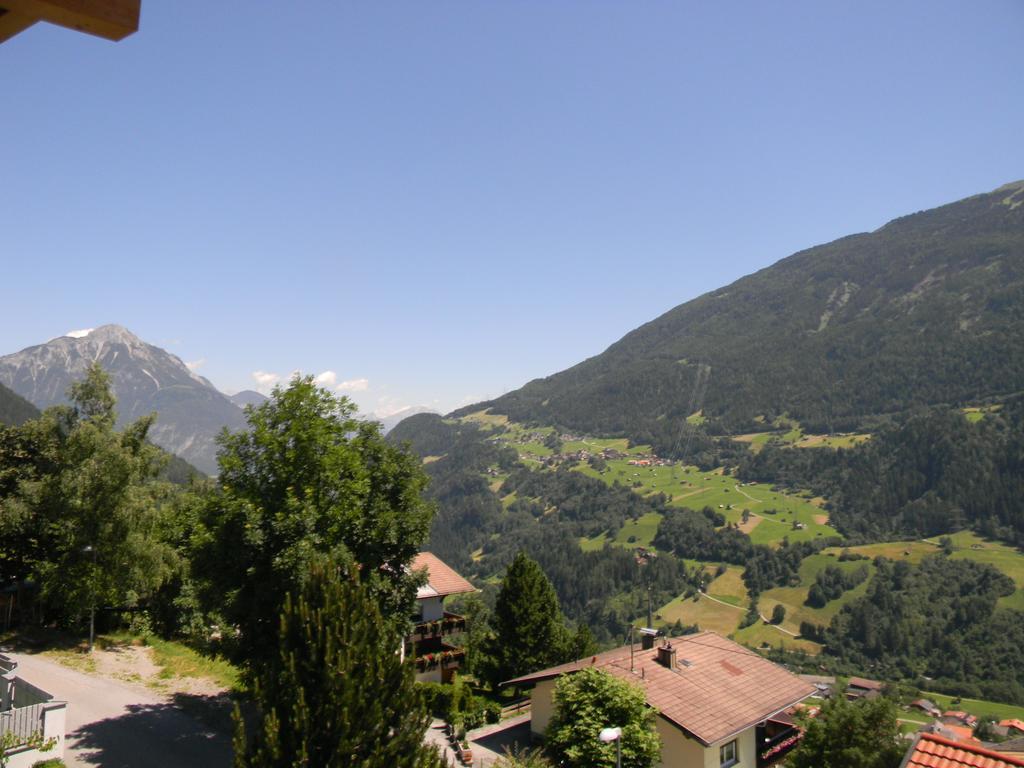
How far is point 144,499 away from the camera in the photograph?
2981 cm

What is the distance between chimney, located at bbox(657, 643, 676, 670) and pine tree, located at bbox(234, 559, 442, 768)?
17377 millimetres

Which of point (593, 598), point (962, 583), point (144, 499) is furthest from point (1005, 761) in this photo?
point (962, 583)

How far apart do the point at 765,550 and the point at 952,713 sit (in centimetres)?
7547

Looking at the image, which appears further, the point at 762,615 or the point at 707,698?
the point at 762,615

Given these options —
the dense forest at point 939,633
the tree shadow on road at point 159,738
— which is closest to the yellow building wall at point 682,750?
the tree shadow on road at point 159,738

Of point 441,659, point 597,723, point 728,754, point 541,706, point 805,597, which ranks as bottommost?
point 805,597

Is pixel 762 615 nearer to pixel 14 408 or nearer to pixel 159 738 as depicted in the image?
pixel 159 738

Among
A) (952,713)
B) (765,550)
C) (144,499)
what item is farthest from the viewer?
(765,550)

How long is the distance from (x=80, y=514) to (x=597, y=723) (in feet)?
71.8

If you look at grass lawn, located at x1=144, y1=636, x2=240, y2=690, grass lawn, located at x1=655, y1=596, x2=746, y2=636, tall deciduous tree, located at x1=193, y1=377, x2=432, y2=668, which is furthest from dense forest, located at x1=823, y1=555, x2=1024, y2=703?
tall deciduous tree, located at x1=193, y1=377, x2=432, y2=668

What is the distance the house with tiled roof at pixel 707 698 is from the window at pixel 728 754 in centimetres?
3

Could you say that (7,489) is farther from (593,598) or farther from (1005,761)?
(593,598)

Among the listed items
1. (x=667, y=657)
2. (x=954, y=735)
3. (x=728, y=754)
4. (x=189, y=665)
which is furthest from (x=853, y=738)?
(x=189, y=665)

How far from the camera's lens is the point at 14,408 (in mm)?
178375
